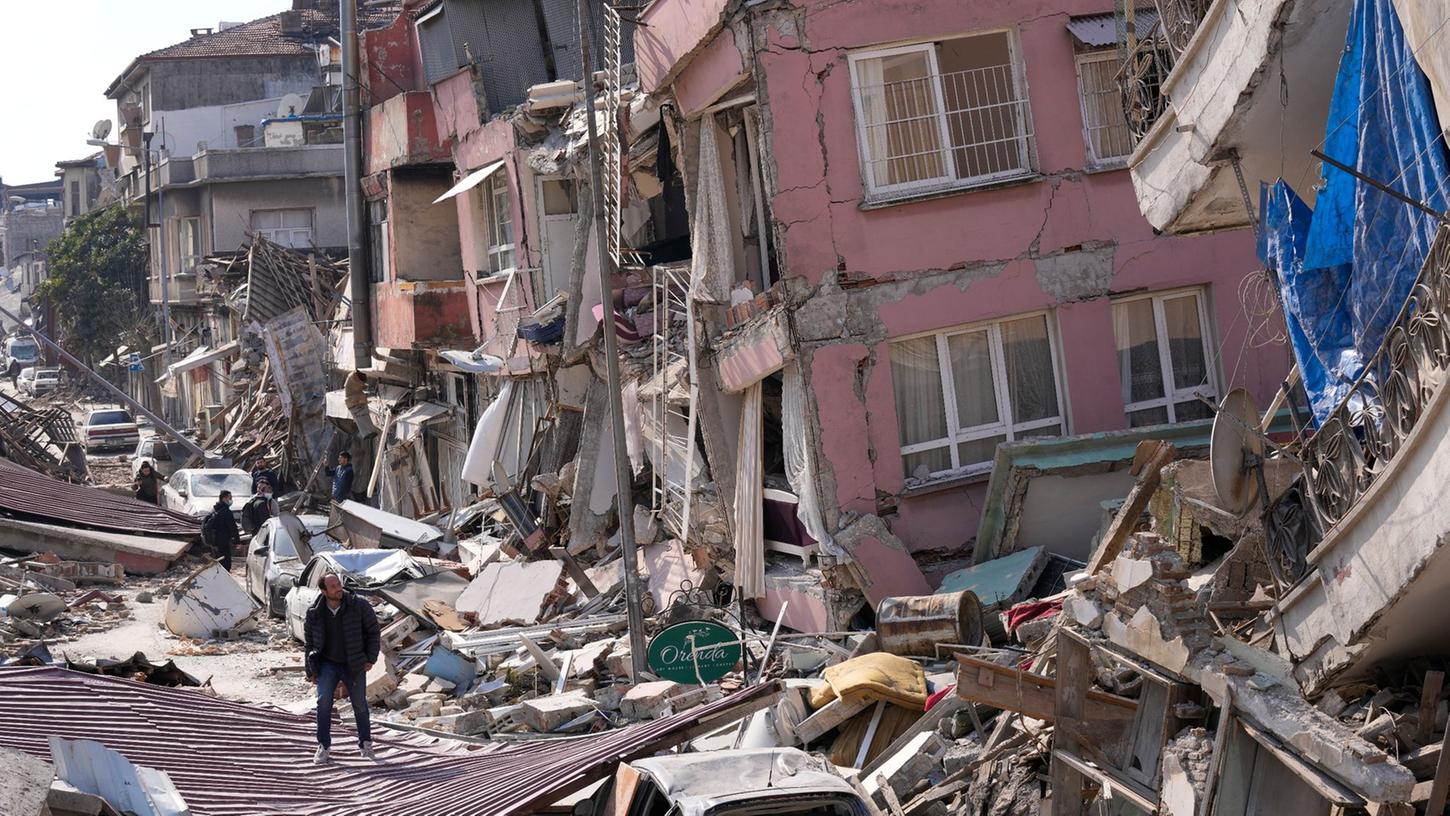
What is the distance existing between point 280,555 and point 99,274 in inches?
1508

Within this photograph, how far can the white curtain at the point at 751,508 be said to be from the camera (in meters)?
16.3

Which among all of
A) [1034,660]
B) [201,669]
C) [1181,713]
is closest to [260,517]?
[201,669]

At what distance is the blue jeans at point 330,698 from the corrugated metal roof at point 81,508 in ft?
51.7

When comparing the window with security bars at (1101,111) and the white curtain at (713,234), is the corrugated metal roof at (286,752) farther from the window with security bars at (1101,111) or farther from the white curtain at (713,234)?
the window with security bars at (1101,111)

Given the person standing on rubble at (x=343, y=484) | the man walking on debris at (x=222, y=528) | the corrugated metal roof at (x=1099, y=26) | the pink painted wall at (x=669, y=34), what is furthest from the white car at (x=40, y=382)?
the corrugated metal roof at (x=1099, y=26)

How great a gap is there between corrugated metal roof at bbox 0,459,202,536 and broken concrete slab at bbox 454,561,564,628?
9.80m

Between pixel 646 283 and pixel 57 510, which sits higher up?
pixel 646 283

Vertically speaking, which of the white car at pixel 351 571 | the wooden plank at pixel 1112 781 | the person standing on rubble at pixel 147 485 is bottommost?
the wooden plank at pixel 1112 781

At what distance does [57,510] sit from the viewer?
26.4m

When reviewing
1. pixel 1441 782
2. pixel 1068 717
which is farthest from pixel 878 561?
pixel 1441 782

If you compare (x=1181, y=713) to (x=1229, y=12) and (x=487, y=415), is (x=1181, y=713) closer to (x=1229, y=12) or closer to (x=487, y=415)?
(x=1229, y=12)

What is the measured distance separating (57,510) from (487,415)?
8.46 m

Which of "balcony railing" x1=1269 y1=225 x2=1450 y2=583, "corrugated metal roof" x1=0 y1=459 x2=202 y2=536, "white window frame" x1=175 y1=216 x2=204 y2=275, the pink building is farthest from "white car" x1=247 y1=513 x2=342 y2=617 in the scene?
"white window frame" x1=175 y1=216 x2=204 y2=275

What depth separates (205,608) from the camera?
21.0m
